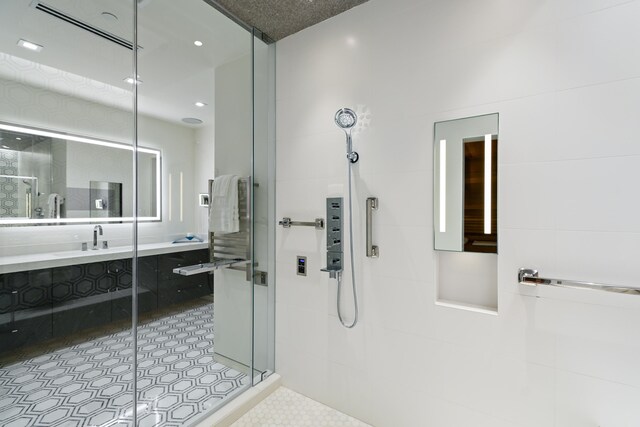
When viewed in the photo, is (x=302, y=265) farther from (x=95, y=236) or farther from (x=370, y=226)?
(x=95, y=236)

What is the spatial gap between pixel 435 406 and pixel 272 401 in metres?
1.06

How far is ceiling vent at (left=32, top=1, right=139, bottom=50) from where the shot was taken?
50.4 inches

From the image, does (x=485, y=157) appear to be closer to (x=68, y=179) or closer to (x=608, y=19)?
(x=608, y=19)

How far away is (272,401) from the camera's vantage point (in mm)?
1998

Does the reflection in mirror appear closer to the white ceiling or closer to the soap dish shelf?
the white ceiling

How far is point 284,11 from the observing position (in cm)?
188

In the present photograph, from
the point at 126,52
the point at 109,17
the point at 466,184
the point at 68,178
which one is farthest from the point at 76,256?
the point at 466,184

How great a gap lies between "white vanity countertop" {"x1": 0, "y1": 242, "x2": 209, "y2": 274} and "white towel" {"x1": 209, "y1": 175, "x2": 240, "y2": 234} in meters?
0.23

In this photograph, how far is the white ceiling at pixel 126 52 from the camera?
126 cm

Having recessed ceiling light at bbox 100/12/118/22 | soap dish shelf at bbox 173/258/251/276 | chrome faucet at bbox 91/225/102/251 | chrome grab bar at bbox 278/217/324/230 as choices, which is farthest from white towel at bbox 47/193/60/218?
chrome grab bar at bbox 278/217/324/230

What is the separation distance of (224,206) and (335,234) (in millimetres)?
767

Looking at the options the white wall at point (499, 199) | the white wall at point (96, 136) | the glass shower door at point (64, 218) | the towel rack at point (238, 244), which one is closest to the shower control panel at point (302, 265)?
the white wall at point (499, 199)

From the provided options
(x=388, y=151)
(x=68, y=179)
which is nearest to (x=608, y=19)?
(x=388, y=151)

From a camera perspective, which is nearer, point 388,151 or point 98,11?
point 98,11
